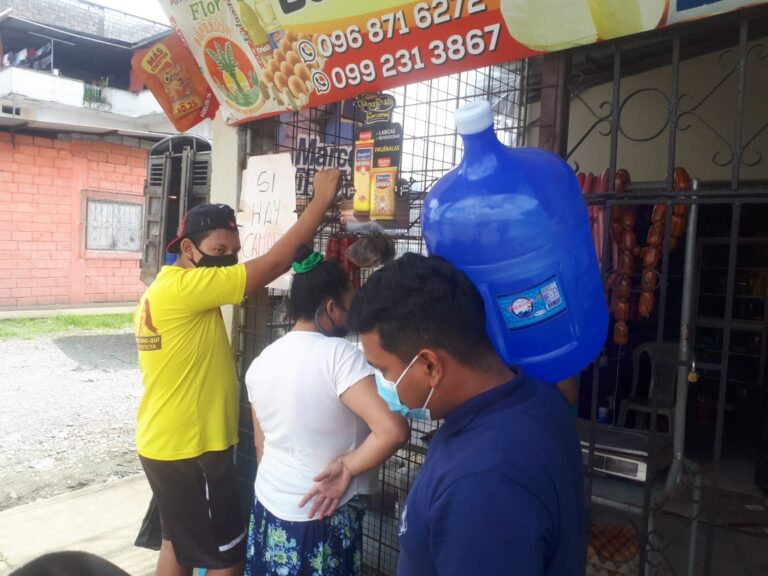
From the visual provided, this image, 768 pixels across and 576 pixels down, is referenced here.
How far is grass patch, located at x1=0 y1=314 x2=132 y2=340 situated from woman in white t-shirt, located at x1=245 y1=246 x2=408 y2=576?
9.90m

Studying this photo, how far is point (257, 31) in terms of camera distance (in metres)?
2.84

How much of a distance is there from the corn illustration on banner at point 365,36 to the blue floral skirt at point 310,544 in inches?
68.5

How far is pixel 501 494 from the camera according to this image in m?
0.92

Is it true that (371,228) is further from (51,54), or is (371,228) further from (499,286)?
(51,54)

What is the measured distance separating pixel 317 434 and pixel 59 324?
37.0ft

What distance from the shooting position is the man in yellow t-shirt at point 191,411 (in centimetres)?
245

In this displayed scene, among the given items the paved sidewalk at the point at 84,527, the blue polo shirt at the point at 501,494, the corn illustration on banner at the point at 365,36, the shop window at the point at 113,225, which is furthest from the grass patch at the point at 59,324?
the blue polo shirt at the point at 501,494

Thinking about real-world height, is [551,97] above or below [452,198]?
above

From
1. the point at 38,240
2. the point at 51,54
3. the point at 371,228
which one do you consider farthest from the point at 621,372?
the point at 51,54

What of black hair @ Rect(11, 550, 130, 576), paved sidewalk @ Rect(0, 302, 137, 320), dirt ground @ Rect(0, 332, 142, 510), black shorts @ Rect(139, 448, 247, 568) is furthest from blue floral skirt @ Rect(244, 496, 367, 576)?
paved sidewalk @ Rect(0, 302, 137, 320)

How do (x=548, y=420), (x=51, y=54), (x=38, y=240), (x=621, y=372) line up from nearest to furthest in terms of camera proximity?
(x=548, y=420) < (x=621, y=372) < (x=38, y=240) < (x=51, y=54)

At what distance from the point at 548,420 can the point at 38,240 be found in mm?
13704

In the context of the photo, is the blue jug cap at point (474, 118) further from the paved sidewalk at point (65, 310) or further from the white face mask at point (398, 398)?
the paved sidewalk at point (65, 310)

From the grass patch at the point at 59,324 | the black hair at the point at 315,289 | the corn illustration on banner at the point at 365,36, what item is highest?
the corn illustration on banner at the point at 365,36
